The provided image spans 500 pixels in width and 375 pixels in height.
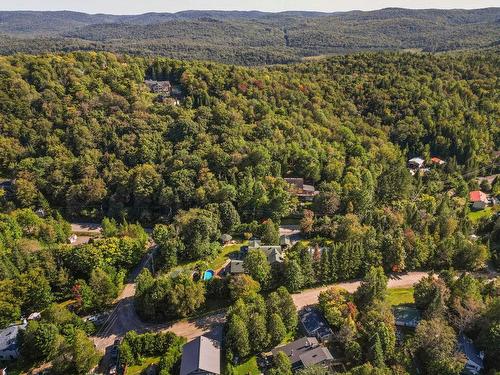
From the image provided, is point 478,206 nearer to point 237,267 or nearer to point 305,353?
point 237,267

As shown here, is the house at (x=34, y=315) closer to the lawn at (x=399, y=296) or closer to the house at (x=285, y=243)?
the house at (x=285, y=243)

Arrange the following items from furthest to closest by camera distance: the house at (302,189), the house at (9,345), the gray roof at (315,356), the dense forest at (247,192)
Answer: the house at (302,189) < the dense forest at (247,192) < the house at (9,345) < the gray roof at (315,356)

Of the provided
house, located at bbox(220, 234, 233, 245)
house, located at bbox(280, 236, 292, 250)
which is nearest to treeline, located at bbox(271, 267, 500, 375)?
house, located at bbox(280, 236, 292, 250)

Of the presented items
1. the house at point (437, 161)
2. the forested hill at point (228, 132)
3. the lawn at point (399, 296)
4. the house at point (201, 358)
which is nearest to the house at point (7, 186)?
the forested hill at point (228, 132)

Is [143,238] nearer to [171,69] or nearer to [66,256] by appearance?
[66,256]

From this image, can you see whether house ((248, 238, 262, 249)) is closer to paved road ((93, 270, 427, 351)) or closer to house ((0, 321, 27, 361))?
paved road ((93, 270, 427, 351))
